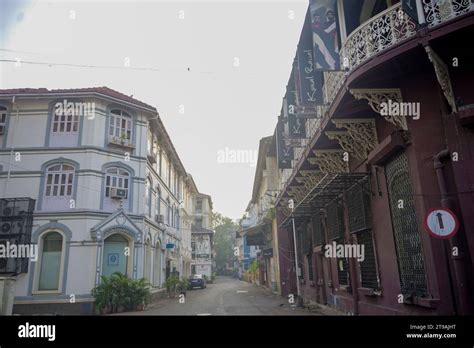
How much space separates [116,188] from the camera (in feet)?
51.8

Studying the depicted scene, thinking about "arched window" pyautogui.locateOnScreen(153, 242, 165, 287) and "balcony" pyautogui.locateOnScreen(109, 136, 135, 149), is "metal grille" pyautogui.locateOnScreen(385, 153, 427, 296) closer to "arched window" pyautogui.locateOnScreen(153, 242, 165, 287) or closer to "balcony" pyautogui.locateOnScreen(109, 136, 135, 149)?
"balcony" pyautogui.locateOnScreen(109, 136, 135, 149)

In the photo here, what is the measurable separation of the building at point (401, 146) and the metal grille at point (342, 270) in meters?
0.29

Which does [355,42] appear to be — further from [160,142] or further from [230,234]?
[230,234]

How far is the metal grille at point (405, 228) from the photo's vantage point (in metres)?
6.14

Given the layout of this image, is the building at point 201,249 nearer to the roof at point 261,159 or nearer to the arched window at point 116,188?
the roof at point 261,159

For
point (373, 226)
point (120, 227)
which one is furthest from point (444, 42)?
point (120, 227)

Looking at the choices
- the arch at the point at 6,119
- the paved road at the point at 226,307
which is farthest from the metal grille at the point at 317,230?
the arch at the point at 6,119

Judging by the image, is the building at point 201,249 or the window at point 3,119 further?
the building at point 201,249

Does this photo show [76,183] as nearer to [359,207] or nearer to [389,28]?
[359,207]

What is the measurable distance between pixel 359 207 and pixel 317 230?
4869mm

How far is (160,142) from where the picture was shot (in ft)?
68.0

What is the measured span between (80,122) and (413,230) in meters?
14.7

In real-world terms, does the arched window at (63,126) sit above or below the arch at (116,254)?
above

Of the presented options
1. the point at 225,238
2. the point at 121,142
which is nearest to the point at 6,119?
the point at 121,142
